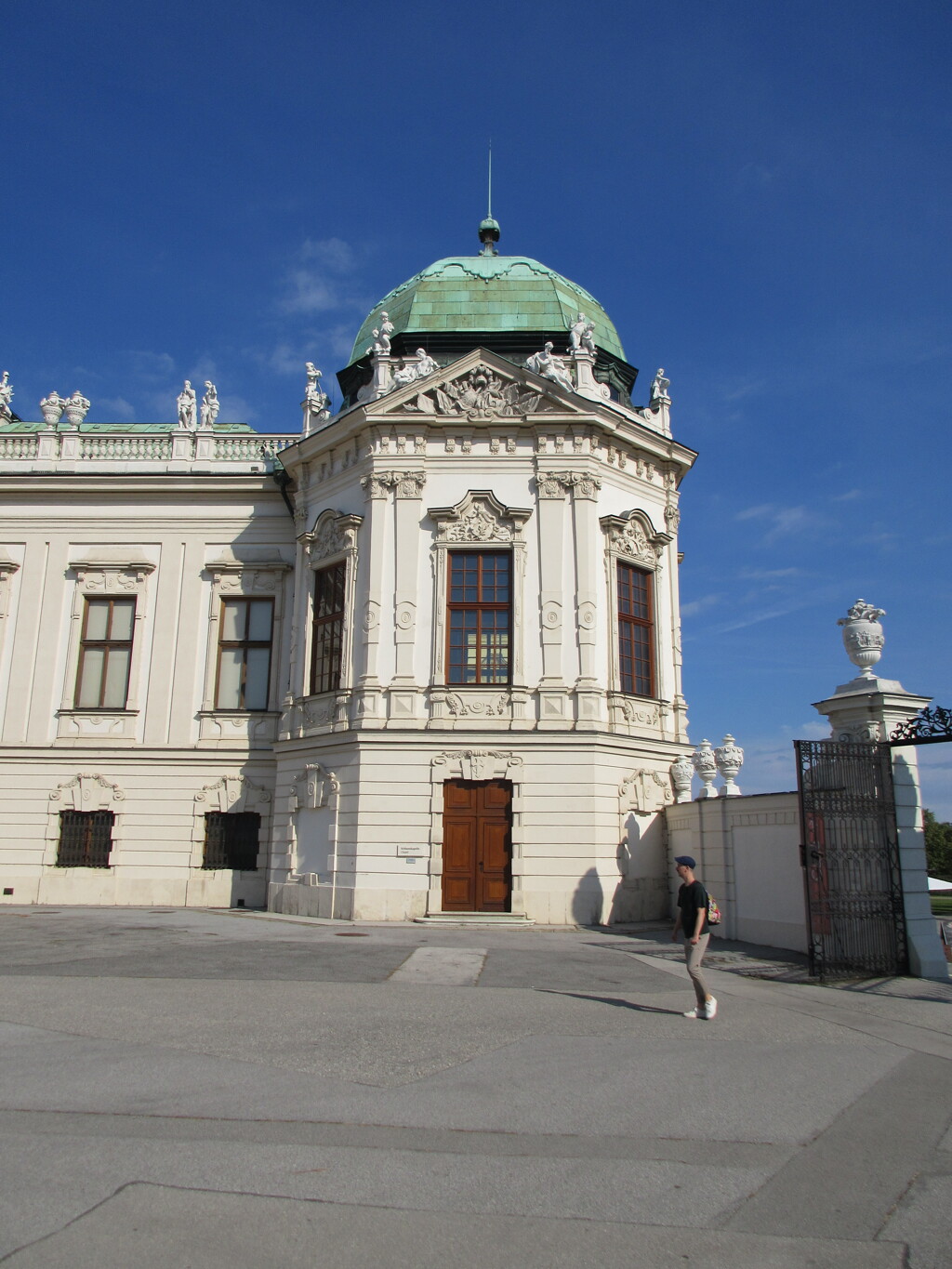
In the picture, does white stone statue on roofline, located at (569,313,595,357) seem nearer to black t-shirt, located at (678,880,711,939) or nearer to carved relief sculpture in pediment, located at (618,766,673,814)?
carved relief sculpture in pediment, located at (618,766,673,814)

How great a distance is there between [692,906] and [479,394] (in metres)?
14.5

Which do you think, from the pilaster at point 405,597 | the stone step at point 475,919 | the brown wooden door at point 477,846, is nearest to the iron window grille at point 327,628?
the pilaster at point 405,597

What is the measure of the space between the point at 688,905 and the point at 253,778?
15886mm

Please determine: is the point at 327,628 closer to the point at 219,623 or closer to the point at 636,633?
the point at 219,623

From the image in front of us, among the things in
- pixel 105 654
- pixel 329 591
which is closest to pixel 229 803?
pixel 105 654

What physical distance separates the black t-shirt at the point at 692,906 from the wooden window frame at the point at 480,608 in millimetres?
10236

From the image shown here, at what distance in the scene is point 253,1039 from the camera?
8.44 metres

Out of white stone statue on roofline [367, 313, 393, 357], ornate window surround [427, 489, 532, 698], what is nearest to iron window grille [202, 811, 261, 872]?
ornate window surround [427, 489, 532, 698]

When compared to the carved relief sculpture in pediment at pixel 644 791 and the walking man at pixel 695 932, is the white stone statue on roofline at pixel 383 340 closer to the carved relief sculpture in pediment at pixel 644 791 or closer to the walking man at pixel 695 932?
the carved relief sculpture in pediment at pixel 644 791

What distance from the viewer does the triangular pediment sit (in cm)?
2195

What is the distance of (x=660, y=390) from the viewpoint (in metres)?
25.4

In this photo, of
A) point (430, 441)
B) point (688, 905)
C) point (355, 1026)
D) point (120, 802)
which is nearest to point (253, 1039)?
point (355, 1026)

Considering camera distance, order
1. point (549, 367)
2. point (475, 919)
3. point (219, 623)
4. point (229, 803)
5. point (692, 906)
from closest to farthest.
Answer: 1. point (692, 906)
2. point (475, 919)
3. point (549, 367)
4. point (229, 803)
5. point (219, 623)

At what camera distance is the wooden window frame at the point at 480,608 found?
20.9 meters
